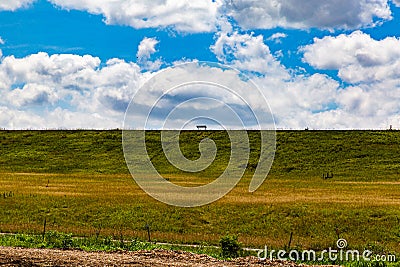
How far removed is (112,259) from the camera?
2128 centimetres

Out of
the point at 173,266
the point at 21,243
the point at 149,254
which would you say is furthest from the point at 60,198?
the point at 173,266

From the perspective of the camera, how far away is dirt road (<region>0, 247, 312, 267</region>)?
20.1 m

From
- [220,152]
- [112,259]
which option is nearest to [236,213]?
[112,259]

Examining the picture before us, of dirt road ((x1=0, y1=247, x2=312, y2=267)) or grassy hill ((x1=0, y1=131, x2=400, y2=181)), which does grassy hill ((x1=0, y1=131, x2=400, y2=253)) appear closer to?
grassy hill ((x1=0, y1=131, x2=400, y2=181))

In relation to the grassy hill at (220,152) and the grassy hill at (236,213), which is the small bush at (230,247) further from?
the grassy hill at (220,152)

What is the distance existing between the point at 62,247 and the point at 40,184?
40.3m

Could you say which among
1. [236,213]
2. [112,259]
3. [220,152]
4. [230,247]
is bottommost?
[112,259]

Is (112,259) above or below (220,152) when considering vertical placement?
below

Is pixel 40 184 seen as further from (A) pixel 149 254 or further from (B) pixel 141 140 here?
(B) pixel 141 140

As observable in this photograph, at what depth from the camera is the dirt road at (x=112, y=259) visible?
20094 mm

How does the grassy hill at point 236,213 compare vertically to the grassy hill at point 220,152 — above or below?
below

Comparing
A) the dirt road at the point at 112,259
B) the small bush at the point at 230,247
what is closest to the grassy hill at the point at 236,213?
the small bush at the point at 230,247

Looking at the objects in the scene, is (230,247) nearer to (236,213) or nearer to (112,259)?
(112,259)

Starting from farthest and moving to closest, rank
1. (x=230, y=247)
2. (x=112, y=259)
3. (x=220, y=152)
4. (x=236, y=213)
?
(x=220, y=152), (x=236, y=213), (x=230, y=247), (x=112, y=259)
